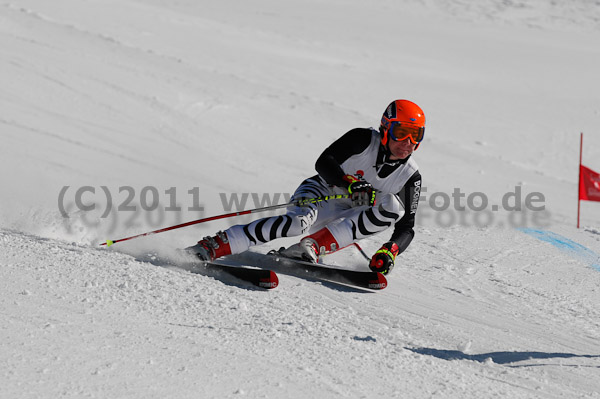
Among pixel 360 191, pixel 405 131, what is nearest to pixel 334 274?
pixel 360 191

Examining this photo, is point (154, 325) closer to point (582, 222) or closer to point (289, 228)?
point (289, 228)

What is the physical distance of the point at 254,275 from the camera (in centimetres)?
450

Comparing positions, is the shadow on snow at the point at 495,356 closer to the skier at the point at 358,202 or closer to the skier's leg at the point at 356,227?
the skier at the point at 358,202

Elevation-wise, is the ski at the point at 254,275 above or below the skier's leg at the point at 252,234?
below

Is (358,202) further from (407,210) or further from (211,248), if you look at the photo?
(211,248)

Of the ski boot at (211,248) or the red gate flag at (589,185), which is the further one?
the red gate flag at (589,185)

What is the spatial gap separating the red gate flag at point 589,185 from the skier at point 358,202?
10.8 feet

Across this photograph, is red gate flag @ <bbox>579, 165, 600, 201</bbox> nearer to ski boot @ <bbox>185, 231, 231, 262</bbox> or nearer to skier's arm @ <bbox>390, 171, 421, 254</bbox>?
skier's arm @ <bbox>390, 171, 421, 254</bbox>

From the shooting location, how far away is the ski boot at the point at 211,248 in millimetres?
4785

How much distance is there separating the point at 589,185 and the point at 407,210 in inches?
136

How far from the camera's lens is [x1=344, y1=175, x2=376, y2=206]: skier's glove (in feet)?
16.2

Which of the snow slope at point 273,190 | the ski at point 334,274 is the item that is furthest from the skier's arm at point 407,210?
the ski at point 334,274

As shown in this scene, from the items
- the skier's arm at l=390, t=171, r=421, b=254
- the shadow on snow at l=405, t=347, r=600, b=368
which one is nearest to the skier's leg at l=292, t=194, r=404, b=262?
the skier's arm at l=390, t=171, r=421, b=254

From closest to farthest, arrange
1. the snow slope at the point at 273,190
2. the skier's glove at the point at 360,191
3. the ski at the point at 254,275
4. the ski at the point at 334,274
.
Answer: the snow slope at the point at 273,190 < the ski at the point at 254,275 < the ski at the point at 334,274 < the skier's glove at the point at 360,191
